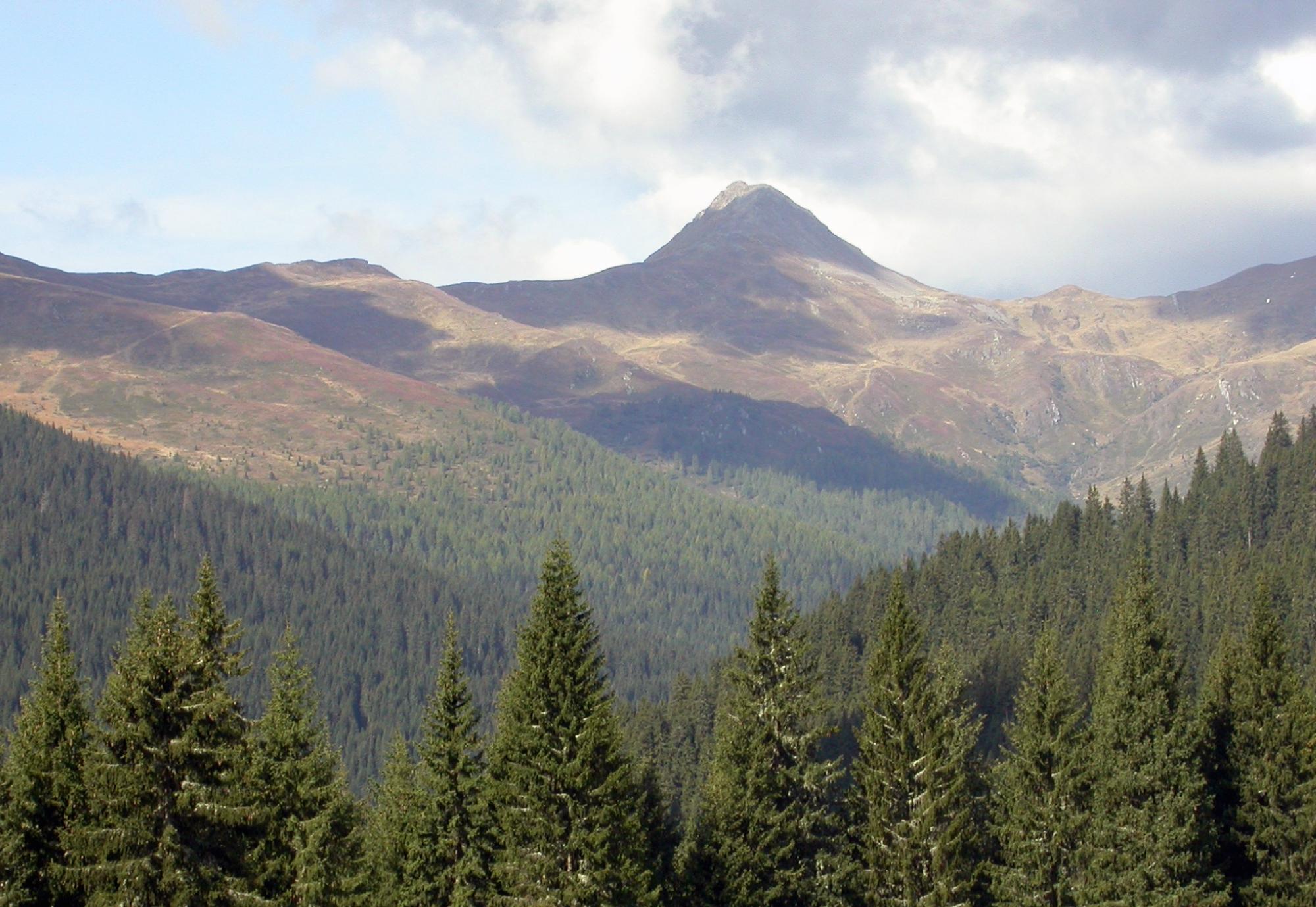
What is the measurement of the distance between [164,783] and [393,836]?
14.5m

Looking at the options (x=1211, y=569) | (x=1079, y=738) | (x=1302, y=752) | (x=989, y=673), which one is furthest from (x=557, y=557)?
(x=1211, y=569)

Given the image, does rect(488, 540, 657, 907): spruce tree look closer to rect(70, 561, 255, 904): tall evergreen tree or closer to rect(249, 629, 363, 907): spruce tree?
rect(249, 629, 363, 907): spruce tree

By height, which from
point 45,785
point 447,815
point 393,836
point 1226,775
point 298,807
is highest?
point 45,785

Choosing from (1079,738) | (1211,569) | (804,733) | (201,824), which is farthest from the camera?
(1211,569)

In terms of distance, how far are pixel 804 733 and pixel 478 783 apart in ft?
37.6

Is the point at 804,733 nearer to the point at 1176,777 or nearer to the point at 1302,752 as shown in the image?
the point at 1176,777

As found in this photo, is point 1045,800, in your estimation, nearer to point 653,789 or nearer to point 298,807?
point 653,789

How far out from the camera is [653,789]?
57.3 metres

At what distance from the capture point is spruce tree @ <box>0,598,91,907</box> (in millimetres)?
36188

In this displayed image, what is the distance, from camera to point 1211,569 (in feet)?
482

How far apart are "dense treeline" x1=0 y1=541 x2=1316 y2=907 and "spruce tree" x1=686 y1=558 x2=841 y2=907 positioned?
0.34 feet

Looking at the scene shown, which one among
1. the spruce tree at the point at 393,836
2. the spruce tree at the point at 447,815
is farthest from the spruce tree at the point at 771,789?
the spruce tree at the point at 393,836

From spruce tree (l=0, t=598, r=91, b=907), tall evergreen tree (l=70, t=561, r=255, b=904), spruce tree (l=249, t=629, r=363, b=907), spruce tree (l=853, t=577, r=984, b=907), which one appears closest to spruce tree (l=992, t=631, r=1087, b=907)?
spruce tree (l=853, t=577, r=984, b=907)

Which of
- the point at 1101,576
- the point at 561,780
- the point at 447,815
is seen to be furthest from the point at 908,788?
the point at 1101,576
